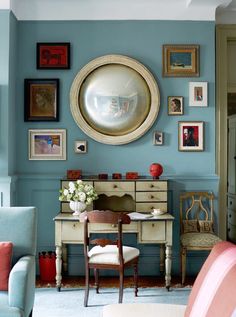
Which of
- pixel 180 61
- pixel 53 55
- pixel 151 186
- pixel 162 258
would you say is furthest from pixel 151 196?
pixel 53 55

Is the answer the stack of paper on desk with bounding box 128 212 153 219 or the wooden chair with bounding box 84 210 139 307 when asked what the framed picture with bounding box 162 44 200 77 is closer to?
the stack of paper on desk with bounding box 128 212 153 219

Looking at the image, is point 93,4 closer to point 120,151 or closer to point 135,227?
point 120,151

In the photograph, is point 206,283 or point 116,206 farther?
point 116,206

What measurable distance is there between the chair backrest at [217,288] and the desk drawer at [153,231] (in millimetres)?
2404

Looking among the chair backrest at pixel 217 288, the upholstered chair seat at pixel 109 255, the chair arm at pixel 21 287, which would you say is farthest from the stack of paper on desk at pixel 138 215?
the chair backrest at pixel 217 288

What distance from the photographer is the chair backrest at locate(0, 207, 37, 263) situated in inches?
141

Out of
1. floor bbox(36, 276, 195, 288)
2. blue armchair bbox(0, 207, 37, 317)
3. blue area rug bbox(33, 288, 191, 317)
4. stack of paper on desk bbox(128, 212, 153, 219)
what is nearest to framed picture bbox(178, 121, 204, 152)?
stack of paper on desk bbox(128, 212, 153, 219)

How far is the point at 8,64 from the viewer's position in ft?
16.8

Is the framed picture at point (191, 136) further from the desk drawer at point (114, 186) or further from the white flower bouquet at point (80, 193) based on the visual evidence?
the white flower bouquet at point (80, 193)

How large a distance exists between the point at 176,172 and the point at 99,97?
1180 millimetres

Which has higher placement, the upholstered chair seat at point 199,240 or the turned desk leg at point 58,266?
the upholstered chair seat at point 199,240

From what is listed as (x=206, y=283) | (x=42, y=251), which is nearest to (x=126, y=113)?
(x=42, y=251)

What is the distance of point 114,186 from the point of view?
5.18 meters

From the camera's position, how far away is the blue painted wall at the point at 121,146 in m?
5.48
